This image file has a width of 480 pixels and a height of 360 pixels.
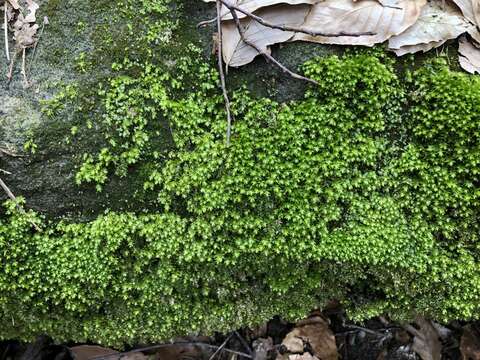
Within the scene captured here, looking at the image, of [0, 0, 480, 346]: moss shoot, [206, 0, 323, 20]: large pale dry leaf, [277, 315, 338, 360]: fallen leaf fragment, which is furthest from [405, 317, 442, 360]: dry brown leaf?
[206, 0, 323, 20]: large pale dry leaf

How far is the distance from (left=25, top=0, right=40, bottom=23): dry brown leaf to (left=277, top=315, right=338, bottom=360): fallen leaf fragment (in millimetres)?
2167

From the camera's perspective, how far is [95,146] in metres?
1.84

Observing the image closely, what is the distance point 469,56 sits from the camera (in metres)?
1.83

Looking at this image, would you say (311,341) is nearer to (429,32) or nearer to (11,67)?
(429,32)

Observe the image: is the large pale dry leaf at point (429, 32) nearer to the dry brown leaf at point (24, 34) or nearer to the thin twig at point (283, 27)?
the thin twig at point (283, 27)

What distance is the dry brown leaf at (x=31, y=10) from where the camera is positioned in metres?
1.87

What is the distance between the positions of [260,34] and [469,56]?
902 mm

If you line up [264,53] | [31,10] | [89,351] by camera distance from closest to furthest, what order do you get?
[264,53] < [31,10] < [89,351]

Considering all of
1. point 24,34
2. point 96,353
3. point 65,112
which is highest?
point 24,34

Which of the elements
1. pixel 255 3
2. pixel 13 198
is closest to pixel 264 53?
pixel 255 3

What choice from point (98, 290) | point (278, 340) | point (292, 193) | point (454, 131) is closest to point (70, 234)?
point (98, 290)

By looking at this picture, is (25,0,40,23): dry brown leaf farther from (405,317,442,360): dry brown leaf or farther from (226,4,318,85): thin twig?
(405,317,442,360): dry brown leaf

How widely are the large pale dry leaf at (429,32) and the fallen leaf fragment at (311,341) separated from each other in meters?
1.66

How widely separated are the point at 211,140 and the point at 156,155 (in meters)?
0.25
